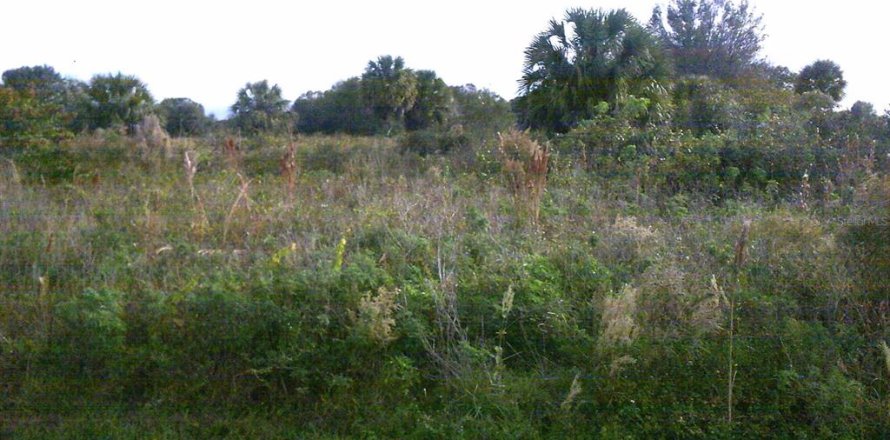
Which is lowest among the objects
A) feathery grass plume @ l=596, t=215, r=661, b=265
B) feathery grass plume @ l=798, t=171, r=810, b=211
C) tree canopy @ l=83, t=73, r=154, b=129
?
feathery grass plume @ l=596, t=215, r=661, b=265

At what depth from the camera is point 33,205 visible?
845cm

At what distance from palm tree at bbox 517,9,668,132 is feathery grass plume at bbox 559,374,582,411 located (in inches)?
432

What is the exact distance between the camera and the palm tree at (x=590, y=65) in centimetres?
1567

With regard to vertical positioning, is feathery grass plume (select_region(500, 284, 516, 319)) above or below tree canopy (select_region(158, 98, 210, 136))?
below

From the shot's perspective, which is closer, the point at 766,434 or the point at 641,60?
the point at 766,434

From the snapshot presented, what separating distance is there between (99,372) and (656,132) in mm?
10217

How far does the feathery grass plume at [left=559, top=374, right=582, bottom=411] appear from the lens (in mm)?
4902

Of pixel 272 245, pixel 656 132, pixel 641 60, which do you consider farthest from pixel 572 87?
pixel 272 245

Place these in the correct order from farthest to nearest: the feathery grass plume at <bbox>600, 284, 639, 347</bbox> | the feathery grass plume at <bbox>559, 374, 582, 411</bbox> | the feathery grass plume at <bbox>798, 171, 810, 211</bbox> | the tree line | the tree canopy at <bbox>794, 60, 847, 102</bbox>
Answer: the tree canopy at <bbox>794, 60, 847, 102</bbox>
the tree line
the feathery grass plume at <bbox>798, 171, 810, 211</bbox>
the feathery grass plume at <bbox>600, 284, 639, 347</bbox>
the feathery grass plume at <bbox>559, 374, 582, 411</bbox>

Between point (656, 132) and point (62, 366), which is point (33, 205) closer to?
point (62, 366)

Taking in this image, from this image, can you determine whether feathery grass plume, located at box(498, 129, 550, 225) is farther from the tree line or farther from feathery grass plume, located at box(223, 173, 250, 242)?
the tree line

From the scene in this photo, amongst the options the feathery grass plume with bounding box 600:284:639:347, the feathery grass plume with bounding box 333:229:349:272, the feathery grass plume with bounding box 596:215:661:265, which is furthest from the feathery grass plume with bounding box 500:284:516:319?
the feathery grass plume with bounding box 596:215:661:265

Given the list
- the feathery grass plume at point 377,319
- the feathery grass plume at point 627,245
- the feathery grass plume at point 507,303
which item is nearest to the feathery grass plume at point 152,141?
the feathery grass plume at point 627,245

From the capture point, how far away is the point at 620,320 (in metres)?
5.27
